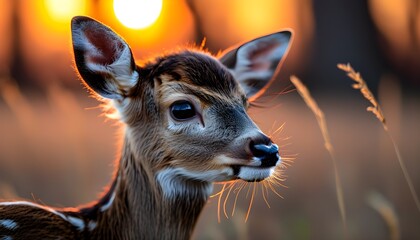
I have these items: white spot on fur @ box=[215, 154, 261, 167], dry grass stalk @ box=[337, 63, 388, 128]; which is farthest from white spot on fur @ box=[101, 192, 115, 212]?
dry grass stalk @ box=[337, 63, 388, 128]

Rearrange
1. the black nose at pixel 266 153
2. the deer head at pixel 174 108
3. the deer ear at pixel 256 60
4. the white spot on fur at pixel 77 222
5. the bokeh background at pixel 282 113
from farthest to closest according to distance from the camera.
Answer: the bokeh background at pixel 282 113 → the deer ear at pixel 256 60 → the white spot on fur at pixel 77 222 → the deer head at pixel 174 108 → the black nose at pixel 266 153

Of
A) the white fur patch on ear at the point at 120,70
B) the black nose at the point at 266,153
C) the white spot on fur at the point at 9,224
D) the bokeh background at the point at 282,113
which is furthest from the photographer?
the bokeh background at the point at 282,113

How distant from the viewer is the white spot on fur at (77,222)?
400 cm

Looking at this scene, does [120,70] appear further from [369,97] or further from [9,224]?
[369,97]

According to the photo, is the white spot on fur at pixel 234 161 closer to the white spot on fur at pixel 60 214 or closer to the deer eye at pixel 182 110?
the deer eye at pixel 182 110

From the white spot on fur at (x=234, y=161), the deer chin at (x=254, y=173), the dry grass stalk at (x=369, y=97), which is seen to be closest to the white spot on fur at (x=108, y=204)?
the white spot on fur at (x=234, y=161)

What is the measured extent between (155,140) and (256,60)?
1.03m

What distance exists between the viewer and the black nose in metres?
3.67

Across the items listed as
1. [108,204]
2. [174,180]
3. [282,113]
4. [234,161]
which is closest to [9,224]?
[108,204]

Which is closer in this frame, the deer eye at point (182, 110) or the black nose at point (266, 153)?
the black nose at point (266, 153)

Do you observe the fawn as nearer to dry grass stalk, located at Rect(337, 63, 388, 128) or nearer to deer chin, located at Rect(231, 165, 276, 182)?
deer chin, located at Rect(231, 165, 276, 182)

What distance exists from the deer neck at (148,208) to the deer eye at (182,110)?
297mm

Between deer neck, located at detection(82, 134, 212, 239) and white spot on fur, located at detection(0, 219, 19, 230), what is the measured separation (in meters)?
0.42

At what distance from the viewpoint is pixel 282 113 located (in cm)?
1378
